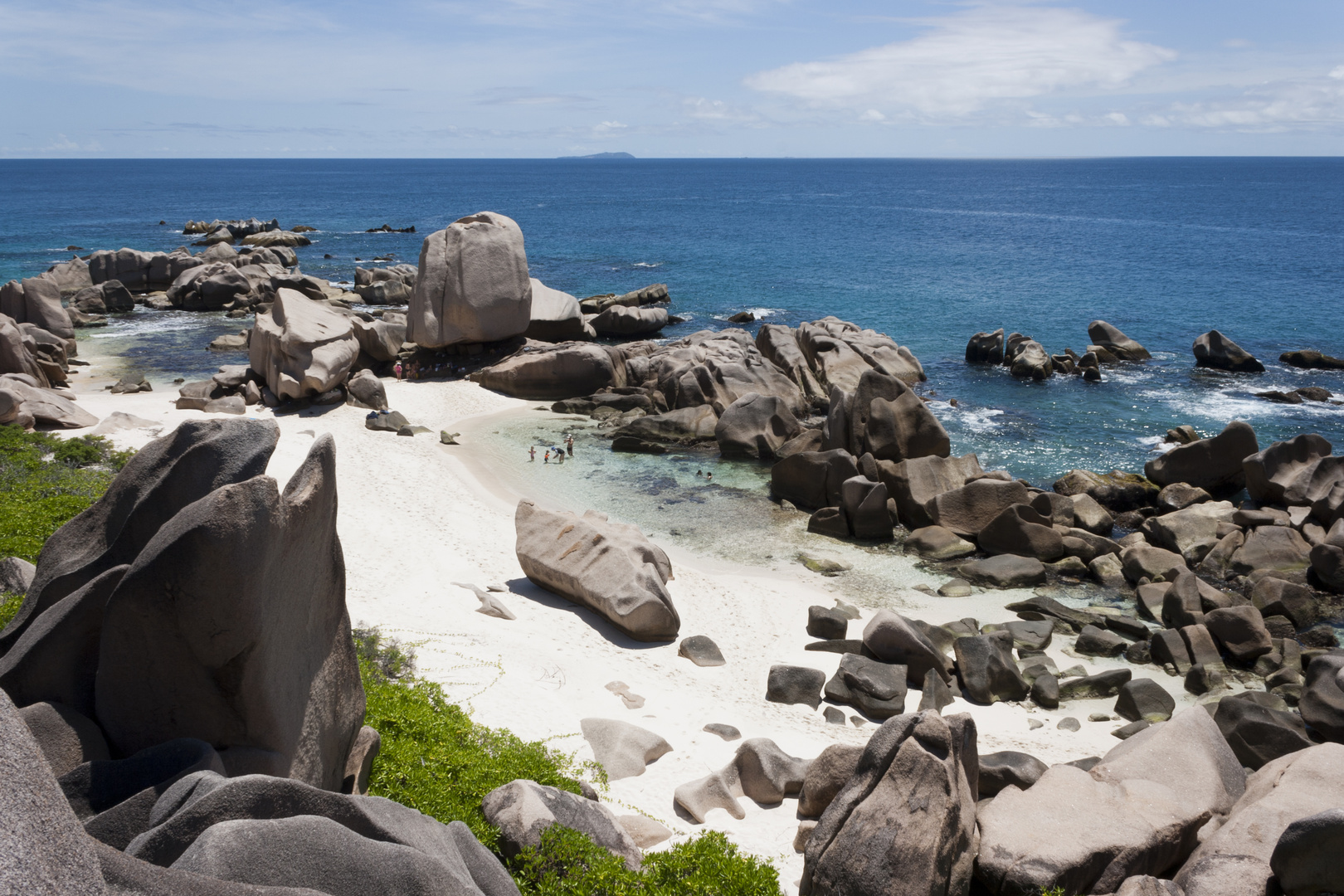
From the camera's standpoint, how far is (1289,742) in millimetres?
12344

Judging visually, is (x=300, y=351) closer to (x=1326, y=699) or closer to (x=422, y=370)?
(x=422, y=370)

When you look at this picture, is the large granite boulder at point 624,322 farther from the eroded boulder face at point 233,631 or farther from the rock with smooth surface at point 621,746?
the eroded boulder face at point 233,631

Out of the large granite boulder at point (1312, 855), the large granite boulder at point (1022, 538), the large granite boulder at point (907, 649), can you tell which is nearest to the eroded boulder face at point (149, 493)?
the large granite boulder at point (1312, 855)

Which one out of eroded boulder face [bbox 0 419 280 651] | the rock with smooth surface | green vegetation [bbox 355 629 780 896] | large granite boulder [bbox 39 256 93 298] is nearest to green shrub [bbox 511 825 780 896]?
green vegetation [bbox 355 629 780 896]

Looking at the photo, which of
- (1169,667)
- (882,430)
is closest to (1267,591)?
(1169,667)

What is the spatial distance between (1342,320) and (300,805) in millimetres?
58974

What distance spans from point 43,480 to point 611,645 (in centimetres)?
1091

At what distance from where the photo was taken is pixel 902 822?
8.45 meters

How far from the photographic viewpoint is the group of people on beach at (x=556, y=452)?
2614cm

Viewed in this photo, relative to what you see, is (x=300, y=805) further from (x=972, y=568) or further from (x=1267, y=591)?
(x=1267, y=591)

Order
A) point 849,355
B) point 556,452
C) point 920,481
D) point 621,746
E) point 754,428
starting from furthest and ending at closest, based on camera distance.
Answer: point 849,355 → point 754,428 → point 556,452 → point 920,481 → point 621,746

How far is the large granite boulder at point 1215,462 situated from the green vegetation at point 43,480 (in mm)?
25234

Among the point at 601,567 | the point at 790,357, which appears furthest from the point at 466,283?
the point at 601,567

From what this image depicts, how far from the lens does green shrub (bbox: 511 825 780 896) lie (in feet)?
25.1
